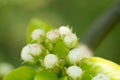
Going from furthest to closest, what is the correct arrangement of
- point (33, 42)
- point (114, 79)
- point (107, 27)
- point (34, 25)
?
point (107, 27) → point (34, 25) → point (33, 42) → point (114, 79)

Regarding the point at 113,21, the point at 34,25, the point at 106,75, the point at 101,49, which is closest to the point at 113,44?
the point at 101,49

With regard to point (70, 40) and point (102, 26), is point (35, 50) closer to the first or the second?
point (70, 40)

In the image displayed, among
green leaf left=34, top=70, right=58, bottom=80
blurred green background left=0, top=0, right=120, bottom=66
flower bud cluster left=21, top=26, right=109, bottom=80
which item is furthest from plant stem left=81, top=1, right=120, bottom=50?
blurred green background left=0, top=0, right=120, bottom=66

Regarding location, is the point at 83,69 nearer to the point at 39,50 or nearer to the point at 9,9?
the point at 39,50

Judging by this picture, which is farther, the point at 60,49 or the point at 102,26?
the point at 102,26

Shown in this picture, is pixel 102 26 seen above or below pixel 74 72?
above

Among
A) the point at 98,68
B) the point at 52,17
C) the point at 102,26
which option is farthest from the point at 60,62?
the point at 52,17
